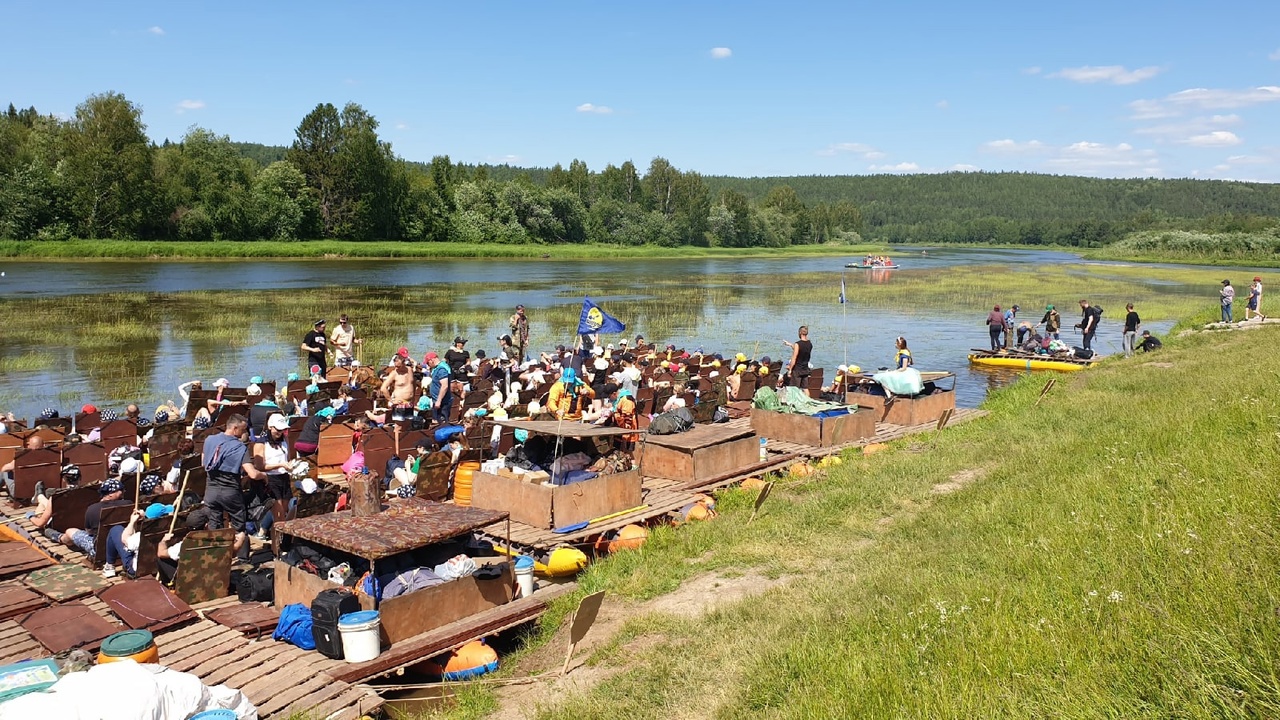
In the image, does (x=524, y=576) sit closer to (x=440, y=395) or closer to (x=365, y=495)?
(x=365, y=495)

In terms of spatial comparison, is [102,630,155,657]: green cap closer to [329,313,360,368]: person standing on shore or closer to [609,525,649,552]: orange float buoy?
[609,525,649,552]: orange float buoy

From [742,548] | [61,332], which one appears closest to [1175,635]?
[742,548]

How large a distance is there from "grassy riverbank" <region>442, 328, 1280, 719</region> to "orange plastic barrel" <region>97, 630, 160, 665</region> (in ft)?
7.49

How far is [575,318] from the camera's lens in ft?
129

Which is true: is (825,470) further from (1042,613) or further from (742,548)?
(1042,613)

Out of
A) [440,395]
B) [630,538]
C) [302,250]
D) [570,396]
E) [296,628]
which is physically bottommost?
[630,538]

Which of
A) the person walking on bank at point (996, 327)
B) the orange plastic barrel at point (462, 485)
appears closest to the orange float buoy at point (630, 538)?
the orange plastic barrel at point (462, 485)

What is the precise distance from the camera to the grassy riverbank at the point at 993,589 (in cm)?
483

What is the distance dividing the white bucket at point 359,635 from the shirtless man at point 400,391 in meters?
7.42

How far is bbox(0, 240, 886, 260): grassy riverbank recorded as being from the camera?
66562 millimetres

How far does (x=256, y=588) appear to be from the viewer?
8.50 m

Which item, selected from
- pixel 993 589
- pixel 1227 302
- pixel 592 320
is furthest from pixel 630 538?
pixel 1227 302

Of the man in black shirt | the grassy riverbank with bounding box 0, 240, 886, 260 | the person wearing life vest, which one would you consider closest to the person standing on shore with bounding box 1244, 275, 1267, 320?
the person wearing life vest

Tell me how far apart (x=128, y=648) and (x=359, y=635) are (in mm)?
1629
